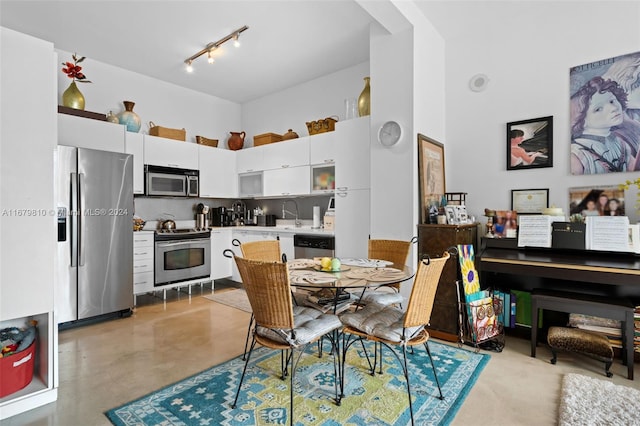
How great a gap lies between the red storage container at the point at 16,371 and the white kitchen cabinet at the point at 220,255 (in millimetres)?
2773

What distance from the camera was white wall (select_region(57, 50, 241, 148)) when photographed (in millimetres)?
4273

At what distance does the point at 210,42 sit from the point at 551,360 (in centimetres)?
451

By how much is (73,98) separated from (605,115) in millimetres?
5431

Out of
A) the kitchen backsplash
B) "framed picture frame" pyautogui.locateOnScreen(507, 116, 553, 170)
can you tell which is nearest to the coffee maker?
the kitchen backsplash

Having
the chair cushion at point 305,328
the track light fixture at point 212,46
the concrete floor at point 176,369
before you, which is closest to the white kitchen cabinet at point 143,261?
the concrete floor at point 176,369

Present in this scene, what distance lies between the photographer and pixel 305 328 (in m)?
1.88

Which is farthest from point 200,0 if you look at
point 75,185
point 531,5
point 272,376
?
point 272,376

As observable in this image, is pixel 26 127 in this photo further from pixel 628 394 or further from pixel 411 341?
pixel 628 394

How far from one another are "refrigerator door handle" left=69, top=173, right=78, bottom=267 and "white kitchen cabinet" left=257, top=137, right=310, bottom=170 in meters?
2.35

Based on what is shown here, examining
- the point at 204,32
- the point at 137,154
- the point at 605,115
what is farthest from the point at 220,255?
the point at 605,115

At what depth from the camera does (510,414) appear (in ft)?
6.19

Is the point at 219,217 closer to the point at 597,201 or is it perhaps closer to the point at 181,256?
the point at 181,256

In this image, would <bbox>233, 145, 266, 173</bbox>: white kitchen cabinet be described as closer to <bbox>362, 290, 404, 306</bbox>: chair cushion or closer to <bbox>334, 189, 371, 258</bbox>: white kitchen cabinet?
<bbox>334, 189, 371, 258</bbox>: white kitchen cabinet

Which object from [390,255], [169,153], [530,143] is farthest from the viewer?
[169,153]
